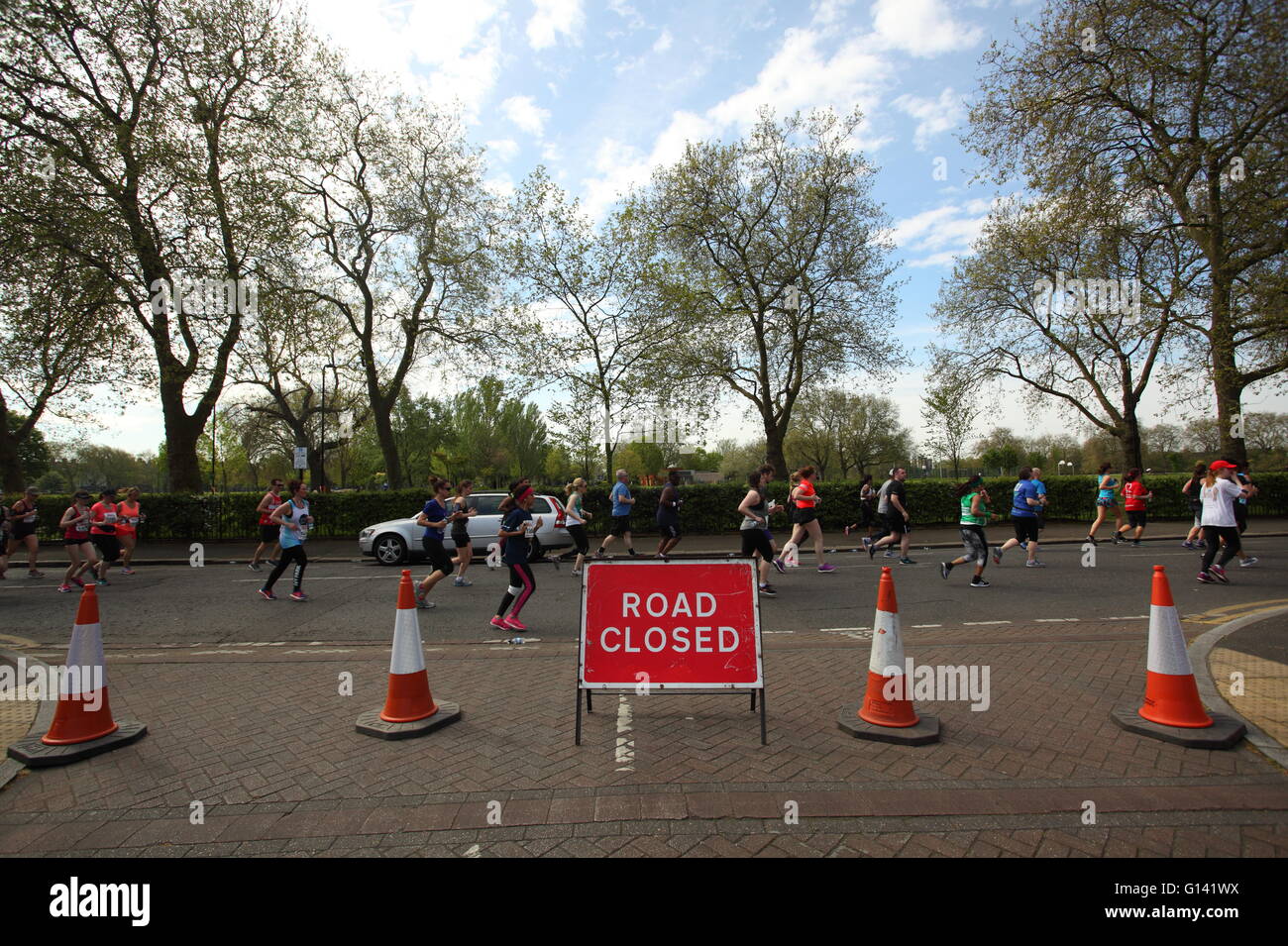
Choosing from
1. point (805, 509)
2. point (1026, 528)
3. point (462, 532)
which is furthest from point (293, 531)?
point (1026, 528)

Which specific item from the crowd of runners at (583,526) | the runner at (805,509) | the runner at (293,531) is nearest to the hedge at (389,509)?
the crowd of runners at (583,526)

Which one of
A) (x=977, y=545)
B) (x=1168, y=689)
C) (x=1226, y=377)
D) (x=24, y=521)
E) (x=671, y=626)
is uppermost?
(x=1226, y=377)

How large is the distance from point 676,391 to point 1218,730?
69.4ft

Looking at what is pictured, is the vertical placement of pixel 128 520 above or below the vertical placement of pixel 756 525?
above

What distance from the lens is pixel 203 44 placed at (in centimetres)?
1934

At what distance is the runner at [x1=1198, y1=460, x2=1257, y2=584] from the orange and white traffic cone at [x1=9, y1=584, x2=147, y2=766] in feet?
41.4

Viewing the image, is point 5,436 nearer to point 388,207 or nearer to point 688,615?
point 388,207

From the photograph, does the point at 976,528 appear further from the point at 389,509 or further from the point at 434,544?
the point at 389,509

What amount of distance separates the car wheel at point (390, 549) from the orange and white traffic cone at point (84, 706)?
9.64m

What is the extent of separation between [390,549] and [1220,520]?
47.2ft

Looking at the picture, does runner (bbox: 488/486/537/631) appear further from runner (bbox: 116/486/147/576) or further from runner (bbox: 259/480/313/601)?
runner (bbox: 116/486/147/576)

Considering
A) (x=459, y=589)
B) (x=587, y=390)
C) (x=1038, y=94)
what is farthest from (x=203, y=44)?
(x=1038, y=94)

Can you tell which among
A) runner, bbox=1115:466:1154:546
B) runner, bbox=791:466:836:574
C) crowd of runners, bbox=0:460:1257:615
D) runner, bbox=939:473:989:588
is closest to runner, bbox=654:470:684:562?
crowd of runners, bbox=0:460:1257:615

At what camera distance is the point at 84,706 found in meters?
4.06
